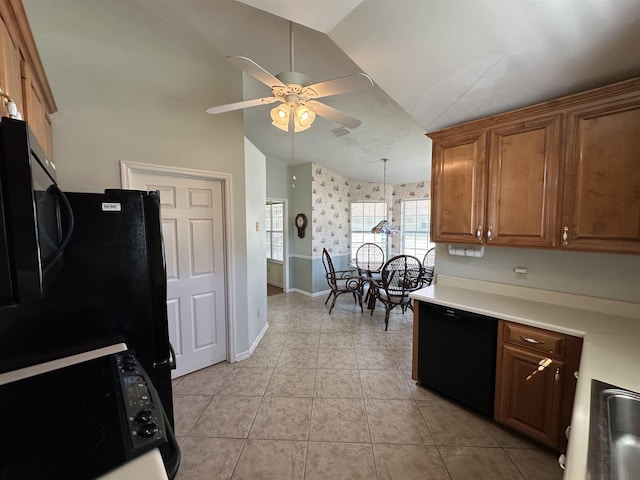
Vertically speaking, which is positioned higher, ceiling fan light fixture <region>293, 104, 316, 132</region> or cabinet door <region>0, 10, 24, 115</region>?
ceiling fan light fixture <region>293, 104, 316, 132</region>

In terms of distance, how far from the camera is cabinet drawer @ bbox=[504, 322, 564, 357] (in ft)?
5.41

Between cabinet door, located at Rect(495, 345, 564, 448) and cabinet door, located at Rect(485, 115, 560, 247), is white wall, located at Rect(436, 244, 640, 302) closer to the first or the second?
cabinet door, located at Rect(485, 115, 560, 247)

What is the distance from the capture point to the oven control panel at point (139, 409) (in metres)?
0.71

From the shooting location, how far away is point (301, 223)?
564 cm

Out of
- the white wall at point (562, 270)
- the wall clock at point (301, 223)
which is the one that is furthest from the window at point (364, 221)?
the white wall at point (562, 270)

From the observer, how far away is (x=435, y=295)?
7.53ft

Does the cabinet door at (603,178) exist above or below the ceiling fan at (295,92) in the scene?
below

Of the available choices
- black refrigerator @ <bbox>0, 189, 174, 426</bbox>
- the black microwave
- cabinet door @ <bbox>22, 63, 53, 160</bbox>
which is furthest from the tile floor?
cabinet door @ <bbox>22, 63, 53, 160</bbox>

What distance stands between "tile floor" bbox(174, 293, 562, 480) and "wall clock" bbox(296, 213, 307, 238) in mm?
2908

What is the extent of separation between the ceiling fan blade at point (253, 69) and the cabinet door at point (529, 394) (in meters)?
2.34

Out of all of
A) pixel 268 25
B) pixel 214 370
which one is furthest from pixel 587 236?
pixel 214 370

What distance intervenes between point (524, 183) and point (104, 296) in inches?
109

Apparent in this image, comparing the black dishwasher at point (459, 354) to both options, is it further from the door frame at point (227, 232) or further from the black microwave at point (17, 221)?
the black microwave at point (17, 221)

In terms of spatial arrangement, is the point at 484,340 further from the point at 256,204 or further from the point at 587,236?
the point at 256,204
